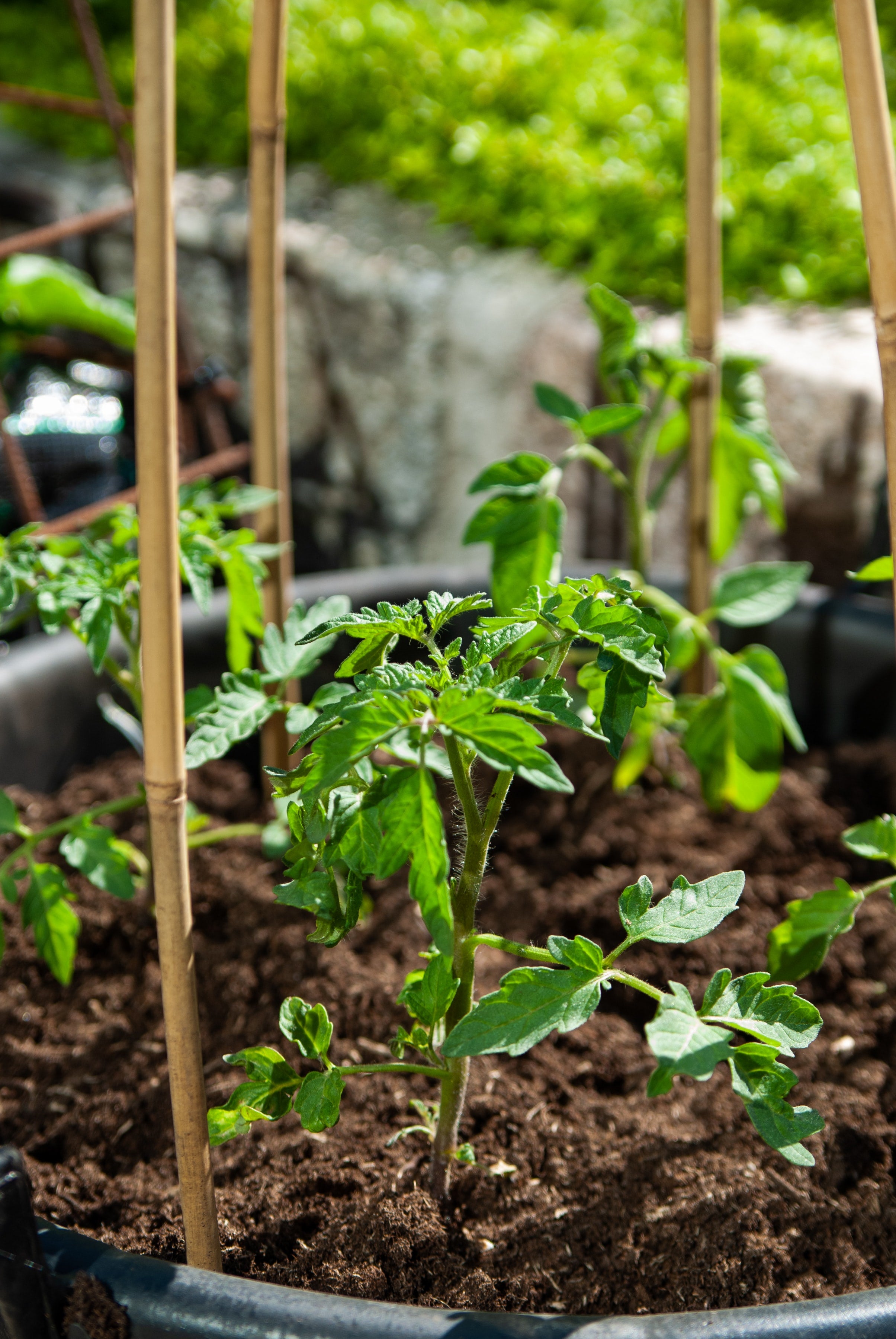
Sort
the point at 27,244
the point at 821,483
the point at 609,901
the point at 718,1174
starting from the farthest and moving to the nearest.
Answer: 1. the point at 821,483
2. the point at 27,244
3. the point at 609,901
4. the point at 718,1174

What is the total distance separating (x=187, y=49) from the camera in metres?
A: 3.03

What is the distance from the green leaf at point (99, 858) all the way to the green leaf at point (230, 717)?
0.49 feet

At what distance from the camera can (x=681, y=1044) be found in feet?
1.92

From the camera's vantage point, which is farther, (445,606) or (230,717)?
(230,717)

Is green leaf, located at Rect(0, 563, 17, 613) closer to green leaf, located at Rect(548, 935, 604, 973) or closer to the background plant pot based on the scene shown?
the background plant pot

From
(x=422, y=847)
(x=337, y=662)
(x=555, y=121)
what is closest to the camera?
(x=422, y=847)

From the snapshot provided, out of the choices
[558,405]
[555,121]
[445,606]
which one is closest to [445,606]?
[445,606]

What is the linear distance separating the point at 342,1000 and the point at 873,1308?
1.77 ft

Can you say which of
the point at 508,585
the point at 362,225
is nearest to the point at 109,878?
the point at 508,585

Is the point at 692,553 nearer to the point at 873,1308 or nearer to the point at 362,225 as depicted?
the point at 873,1308

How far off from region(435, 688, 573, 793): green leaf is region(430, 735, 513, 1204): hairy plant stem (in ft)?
0.08

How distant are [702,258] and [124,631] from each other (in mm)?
678

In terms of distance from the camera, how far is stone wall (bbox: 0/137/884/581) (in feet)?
6.08

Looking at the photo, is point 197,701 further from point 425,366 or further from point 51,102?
point 425,366
